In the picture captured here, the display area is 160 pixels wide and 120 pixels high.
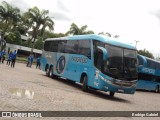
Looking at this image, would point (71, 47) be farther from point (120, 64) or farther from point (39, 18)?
point (39, 18)

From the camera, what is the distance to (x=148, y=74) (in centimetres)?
3078

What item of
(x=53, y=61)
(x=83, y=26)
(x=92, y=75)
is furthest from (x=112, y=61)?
(x=83, y=26)

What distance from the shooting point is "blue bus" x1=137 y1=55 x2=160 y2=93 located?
29.3 metres


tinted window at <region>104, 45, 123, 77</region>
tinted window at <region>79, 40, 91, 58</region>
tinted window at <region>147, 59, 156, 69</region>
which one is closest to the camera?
tinted window at <region>104, 45, 123, 77</region>

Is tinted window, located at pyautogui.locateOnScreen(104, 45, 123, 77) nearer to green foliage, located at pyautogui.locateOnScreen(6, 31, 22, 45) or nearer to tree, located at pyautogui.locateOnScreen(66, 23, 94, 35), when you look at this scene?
tree, located at pyautogui.locateOnScreen(66, 23, 94, 35)

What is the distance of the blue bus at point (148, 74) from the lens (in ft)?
96.0

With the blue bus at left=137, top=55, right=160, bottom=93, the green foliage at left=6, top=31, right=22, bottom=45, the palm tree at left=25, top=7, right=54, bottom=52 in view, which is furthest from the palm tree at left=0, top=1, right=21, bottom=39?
the blue bus at left=137, top=55, right=160, bottom=93

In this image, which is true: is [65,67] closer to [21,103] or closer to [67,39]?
[67,39]

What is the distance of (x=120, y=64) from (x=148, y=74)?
13960 millimetres

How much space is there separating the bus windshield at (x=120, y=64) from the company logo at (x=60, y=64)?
6.42 meters

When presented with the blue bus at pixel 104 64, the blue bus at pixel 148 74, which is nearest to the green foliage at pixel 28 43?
the blue bus at pixel 148 74

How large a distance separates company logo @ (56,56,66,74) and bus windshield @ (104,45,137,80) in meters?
6.42

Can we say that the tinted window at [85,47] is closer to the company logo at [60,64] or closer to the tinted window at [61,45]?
the company logo at [60,64]

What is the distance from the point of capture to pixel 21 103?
10.5 m
